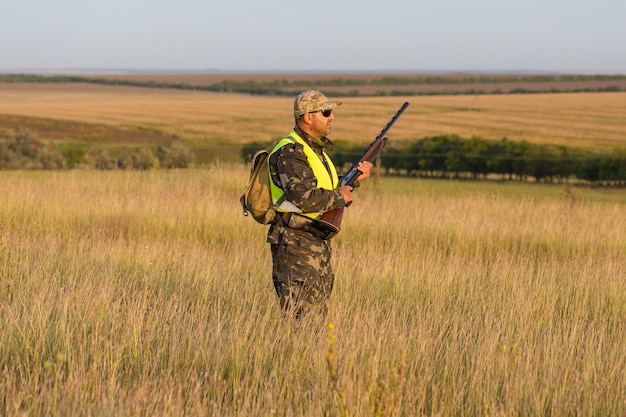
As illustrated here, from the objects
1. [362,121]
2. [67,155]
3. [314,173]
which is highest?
[314,173]

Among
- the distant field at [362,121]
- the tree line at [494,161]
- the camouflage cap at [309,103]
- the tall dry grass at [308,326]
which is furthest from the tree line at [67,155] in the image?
the camouflage cap at [309,103]

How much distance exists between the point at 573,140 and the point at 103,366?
184 ft

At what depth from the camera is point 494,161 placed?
144 feet

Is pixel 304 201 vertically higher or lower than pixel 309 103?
lower

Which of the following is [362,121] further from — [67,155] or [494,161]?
[67,155]

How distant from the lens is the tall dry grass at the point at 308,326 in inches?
151

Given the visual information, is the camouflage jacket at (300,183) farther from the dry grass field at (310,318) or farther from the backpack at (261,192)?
the dry grass field at (310,318)

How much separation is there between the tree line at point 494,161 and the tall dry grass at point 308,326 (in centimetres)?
3091

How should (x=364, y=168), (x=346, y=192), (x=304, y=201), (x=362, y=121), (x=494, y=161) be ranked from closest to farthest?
1. (x=304, y=201)
2. (x=346, y=192)
3. (x=364, y=168)
4. (x=494, y=161)
5. (x=362, y=121)

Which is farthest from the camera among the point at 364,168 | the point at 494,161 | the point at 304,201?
the point at 494,161

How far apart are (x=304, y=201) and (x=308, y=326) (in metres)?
0.69

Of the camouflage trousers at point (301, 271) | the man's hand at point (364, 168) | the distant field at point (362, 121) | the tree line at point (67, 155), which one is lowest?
the distant field at point (362, 121)

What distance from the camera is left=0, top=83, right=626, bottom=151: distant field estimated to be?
6100 centimetres

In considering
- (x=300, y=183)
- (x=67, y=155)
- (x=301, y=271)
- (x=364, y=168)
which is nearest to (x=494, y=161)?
(x=67, y=155)
